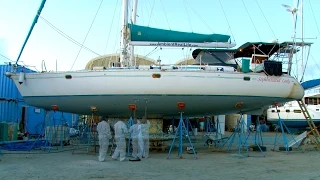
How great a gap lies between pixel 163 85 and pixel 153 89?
0.35 m

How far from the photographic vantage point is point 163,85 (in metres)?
11.2

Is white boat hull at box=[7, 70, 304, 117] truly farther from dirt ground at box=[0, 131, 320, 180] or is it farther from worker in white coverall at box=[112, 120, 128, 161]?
dirt ground at box=[0, 131, 320, 180]

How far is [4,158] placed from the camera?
1024 centimetres

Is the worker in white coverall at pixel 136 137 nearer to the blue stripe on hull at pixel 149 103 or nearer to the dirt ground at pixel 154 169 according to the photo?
the dirt ground at pixel 154 169

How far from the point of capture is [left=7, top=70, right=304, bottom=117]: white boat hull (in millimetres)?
11227

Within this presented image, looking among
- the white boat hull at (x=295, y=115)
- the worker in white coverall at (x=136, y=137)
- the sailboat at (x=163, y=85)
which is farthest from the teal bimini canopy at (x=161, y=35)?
the white boat hull at (x=295, y=115)

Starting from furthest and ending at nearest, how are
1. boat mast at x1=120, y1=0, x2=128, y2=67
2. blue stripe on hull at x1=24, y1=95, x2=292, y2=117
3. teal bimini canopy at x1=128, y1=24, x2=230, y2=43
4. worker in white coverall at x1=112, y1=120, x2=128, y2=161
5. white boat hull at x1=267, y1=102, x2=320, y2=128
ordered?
white boat hull at x1=267, y1=102, x2=320, y2=128
boat mast at x1=120, y1=0, x2=128, y2=67
teal bimini canopy at x1=128, y1=24, x2=230, y2=43
blue stripe on hull at x1=24, y1=95, x2=292, y2=117
worker in white coverall at x1=112, y1=120, x2=128, y2=161

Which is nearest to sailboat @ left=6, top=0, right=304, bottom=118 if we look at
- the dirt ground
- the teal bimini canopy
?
the teal bimini canopy

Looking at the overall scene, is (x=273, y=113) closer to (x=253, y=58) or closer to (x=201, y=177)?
(x=253, y=58)

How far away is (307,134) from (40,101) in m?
10.4

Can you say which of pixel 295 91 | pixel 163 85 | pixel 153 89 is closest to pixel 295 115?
pixel 295 91

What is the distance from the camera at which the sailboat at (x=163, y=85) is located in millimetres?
11242

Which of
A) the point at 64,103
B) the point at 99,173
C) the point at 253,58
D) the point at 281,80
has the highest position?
the point at 253,58

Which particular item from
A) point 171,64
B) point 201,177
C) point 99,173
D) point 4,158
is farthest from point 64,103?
point 201,177
